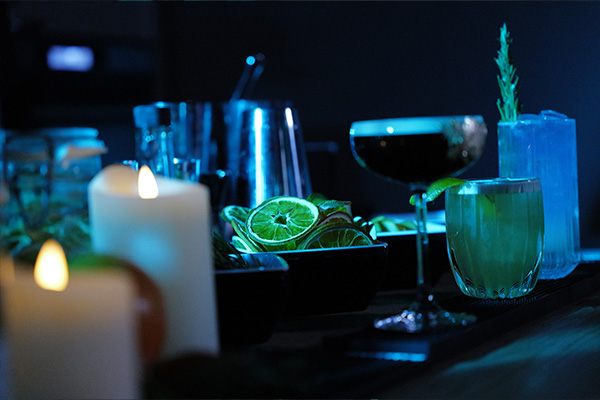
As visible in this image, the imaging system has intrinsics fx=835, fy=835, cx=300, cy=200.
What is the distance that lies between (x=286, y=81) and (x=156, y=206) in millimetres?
2612

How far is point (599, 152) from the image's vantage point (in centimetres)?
205

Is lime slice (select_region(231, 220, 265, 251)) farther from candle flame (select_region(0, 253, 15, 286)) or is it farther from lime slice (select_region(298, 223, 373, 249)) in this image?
candle flame (select_region(0, 253, 15, 286))

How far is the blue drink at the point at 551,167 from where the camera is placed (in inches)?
44.7

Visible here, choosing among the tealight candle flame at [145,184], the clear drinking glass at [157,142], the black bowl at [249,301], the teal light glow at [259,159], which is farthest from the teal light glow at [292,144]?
the tealight candle flame at [145,184]

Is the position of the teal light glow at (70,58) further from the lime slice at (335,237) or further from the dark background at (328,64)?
the lime slice at (335,237)

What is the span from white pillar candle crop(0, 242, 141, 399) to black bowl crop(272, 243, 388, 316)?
433mm

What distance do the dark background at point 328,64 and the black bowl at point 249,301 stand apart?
1.44 meters

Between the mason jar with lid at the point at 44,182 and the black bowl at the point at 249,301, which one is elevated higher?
the mason jar with lid at the point at 44,182

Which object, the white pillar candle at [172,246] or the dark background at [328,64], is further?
the dark background at [328,64]

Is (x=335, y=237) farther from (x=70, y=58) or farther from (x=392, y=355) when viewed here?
(x=70, y=58)

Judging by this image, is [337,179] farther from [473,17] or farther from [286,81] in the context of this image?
[473,17]

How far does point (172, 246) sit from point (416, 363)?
27 cm

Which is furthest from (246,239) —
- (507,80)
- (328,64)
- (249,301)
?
(328,64)

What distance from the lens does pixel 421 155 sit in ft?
2.85
